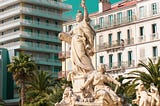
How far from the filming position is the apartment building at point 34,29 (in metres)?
97.8

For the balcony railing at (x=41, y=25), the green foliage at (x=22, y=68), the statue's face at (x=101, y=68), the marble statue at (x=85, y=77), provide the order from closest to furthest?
1. the marble statue at (x=85, y=77)
2. the statue's face at (x=101, y=68)
3. the green foliage at (x=22, y=68)
4. the balcony railing at (x=41, y=25)

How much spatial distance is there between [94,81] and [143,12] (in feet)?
162

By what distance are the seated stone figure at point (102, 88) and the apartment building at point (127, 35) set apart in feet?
147

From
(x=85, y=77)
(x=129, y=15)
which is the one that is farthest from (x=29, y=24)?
(x=85, y=77)

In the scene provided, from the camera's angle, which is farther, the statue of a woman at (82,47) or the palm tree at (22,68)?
the palm tree at (22,68)

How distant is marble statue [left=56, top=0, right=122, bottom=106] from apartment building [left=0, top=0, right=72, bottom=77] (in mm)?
68614

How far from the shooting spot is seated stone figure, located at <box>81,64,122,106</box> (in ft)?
76.6

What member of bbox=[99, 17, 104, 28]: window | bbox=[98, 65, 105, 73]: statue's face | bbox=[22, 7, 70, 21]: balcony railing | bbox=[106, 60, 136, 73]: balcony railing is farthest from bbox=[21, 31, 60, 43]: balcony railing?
bbox=[98, 65, 105, 73]: statue's face

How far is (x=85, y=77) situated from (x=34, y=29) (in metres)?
76.0

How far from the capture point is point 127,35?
244ft

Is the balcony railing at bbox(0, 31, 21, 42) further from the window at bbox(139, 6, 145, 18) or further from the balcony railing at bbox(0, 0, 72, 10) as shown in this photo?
the window at bbox(139, 6, 145, 18)

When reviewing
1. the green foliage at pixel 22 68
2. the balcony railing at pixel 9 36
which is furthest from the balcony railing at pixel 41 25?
the green foliage at pixel 22 68

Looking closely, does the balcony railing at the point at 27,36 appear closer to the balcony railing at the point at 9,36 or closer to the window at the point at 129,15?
the balcony railing at the point at 9,36

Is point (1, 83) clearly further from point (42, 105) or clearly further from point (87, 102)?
point (87, 102)
